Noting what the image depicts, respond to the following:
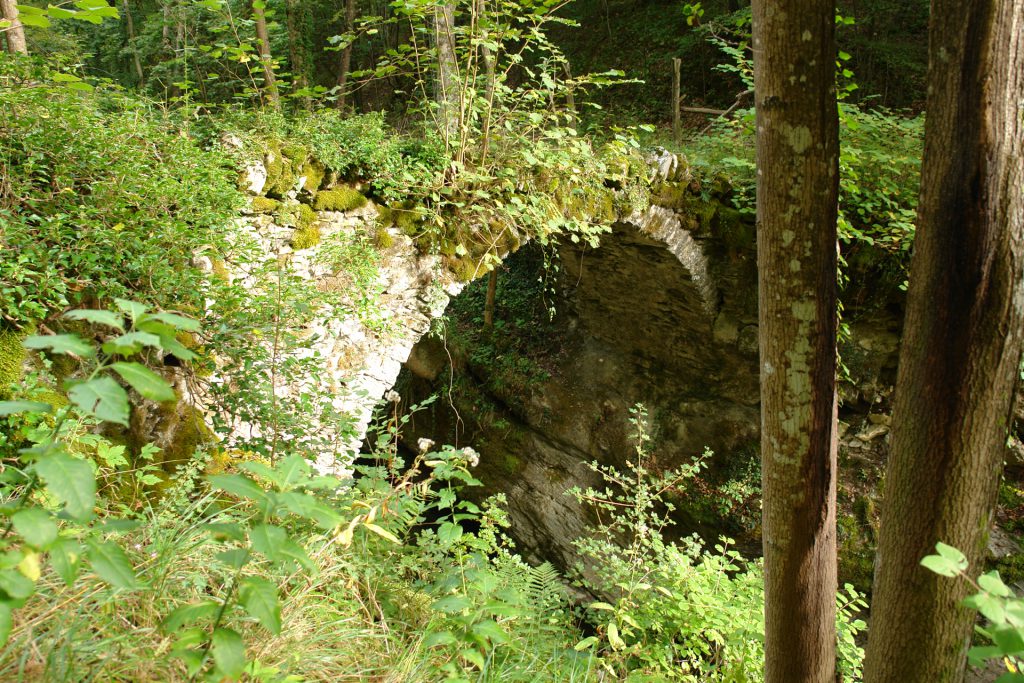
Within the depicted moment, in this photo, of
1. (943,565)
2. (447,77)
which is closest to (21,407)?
(943,565)

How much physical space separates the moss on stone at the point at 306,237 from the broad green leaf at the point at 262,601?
117 inches

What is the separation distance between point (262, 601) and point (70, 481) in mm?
377

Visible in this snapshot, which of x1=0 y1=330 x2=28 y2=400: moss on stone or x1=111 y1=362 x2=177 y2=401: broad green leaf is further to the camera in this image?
x1=0 y1=330 x2=28 y2=400: moss on stone

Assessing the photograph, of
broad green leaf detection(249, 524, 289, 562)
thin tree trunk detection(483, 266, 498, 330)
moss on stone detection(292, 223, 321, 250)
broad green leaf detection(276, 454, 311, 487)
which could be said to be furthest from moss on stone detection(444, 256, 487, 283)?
thin tree trunk detection(483, 266, 498, 330)

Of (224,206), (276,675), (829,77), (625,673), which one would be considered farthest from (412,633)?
(224,206)

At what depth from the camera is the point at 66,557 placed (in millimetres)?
906

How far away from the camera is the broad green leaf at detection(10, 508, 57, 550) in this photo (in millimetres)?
Answer: 841

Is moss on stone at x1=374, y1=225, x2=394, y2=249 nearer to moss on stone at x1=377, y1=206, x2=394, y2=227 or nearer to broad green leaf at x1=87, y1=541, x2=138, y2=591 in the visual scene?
moss on stone at x1=377, y1=206, x2=394, y2=227

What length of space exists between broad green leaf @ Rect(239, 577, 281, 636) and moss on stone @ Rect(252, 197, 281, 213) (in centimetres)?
296

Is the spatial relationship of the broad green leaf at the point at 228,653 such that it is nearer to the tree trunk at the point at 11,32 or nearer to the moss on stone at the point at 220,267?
the moss on stone at the point at 220,267

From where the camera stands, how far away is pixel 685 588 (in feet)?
11.2

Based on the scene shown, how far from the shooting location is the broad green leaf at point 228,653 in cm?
99

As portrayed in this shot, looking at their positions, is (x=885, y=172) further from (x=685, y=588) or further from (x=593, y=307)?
(x=685, y=588)

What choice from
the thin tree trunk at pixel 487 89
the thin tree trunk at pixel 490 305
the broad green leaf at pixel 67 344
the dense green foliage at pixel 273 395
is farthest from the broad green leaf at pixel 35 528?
the thin tree trunk at pixel 490 305
